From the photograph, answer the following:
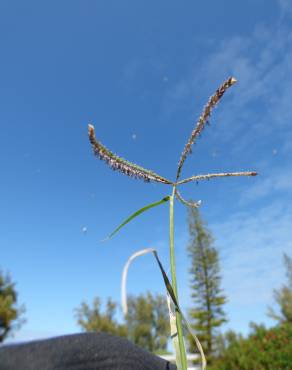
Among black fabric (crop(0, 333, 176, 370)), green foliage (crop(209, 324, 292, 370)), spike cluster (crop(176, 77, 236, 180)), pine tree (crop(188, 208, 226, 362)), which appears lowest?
black fabric (crop(0, 333, 176, 370))

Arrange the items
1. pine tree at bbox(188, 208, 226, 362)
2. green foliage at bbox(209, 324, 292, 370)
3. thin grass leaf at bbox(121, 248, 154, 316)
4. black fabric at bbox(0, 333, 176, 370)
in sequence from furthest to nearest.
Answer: pine tree at bbox(188, 208, 226, 362), green foliage at bbox(209, 324, 292, 370), black fabric at bbox(0, 333, 176, 370), thin grass leaf at bbox(121, 248, 154, 316)

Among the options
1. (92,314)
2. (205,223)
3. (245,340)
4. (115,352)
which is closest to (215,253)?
(205,223)

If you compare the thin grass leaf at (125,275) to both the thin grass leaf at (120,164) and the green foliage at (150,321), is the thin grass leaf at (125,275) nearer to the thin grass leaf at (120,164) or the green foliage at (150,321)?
the thin grass leaf at (120,164)

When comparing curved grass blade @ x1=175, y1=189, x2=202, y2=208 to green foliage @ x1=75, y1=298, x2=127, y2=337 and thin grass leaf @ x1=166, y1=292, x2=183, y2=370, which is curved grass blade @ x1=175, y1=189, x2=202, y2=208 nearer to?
thin grass leaf @ x1=166, y1=292, x2=183, y2=370

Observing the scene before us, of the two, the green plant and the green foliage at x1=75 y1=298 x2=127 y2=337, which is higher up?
the green foliage at x1=75 y1=298 x2=127 y2=337

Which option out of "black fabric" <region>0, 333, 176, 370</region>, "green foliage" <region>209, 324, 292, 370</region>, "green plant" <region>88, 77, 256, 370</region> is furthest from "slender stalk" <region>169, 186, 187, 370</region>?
"green foliage" <region>209, 324, 292, 370</region>

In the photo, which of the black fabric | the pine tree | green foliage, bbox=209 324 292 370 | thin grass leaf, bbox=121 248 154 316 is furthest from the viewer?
the pine tree
